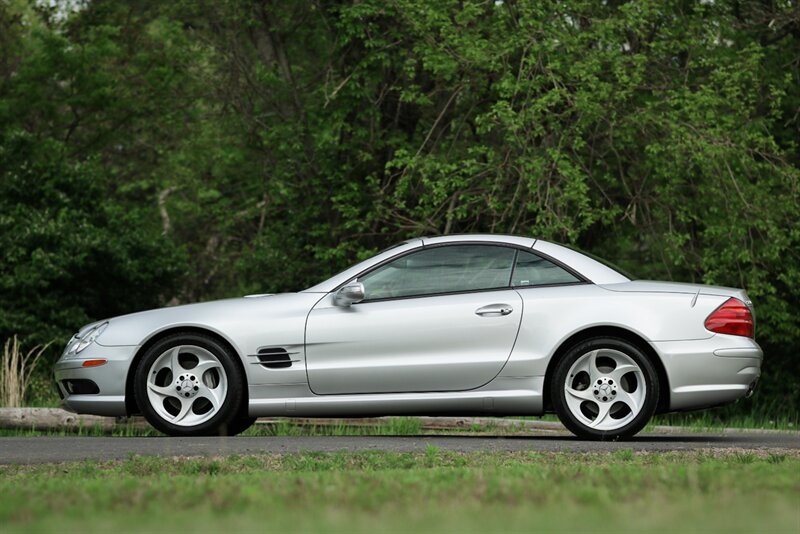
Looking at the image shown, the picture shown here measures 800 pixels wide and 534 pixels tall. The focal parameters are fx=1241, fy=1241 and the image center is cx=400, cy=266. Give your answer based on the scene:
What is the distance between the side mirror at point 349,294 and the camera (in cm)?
892

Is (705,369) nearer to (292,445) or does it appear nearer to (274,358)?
(292,445)

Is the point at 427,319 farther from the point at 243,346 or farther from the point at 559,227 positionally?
the point at 559,227

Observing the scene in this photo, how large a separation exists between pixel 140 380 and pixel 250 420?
43.2 inches

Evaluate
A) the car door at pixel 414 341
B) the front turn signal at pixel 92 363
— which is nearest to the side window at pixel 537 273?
the car door at pixel 414 341

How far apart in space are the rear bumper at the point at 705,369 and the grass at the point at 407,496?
5.41ft

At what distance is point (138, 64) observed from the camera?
29719 millimetres

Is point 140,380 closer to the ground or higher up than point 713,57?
closer to the ground

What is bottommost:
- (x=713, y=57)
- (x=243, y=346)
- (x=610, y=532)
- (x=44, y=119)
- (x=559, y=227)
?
(x=610, y=532)

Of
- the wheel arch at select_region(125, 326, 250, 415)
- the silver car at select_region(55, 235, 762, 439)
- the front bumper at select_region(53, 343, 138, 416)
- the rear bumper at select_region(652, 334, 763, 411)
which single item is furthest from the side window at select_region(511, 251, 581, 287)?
the front bumper at select_region(53, 343, 138, 416)

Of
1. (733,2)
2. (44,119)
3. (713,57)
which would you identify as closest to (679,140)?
(713,57)

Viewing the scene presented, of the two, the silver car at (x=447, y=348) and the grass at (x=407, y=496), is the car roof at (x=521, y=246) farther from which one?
the grass at (x=407, y=496)

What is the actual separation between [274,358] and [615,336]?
2488 mm

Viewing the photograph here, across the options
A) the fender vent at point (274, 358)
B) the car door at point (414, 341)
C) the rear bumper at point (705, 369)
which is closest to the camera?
the rear bumper at point (705, 369)

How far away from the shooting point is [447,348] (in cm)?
898
